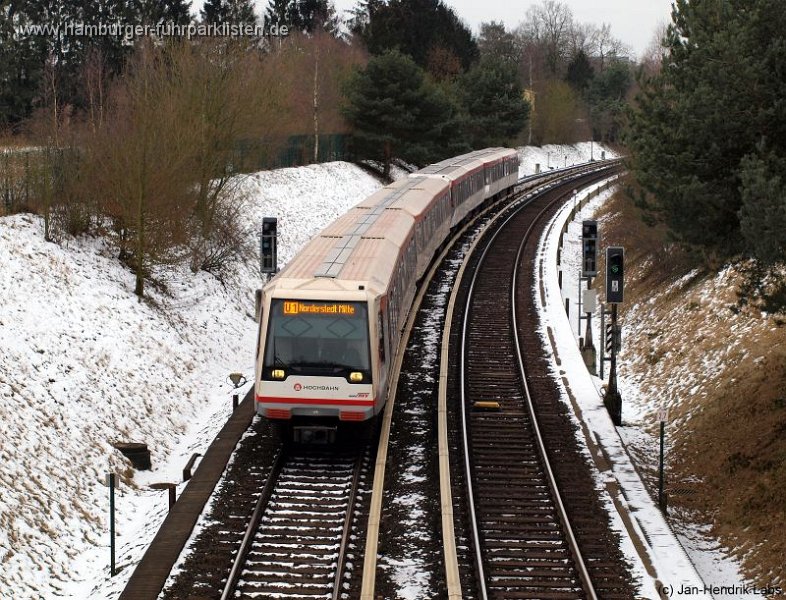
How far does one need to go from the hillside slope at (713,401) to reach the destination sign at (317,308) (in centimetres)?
648

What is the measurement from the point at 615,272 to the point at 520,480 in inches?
266

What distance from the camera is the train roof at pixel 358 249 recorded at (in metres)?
17.4

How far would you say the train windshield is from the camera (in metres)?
16.7

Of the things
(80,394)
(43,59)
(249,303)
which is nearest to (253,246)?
(249,303)

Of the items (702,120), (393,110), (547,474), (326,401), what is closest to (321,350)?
(326,401)

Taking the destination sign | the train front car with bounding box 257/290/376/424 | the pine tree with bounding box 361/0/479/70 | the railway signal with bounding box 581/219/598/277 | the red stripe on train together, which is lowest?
the red stripe on train

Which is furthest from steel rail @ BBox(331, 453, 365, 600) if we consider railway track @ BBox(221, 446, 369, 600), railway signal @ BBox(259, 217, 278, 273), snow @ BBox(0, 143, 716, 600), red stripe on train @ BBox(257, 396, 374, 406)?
railway signal @ BBox(259, 217, 278, 273)

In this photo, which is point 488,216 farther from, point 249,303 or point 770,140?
point 770,140

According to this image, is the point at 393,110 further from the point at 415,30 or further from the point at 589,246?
the point at 589,246

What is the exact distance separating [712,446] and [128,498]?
1089 cm

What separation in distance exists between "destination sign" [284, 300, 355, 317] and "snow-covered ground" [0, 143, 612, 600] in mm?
3884

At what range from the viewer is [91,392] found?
19.5 metres

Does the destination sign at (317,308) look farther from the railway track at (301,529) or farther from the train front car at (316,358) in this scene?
the railway track at (301,529)

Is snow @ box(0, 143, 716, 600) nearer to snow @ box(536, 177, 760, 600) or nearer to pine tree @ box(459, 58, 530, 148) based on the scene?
snow @ box(536, 177, 760, 600)
